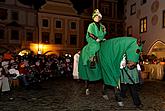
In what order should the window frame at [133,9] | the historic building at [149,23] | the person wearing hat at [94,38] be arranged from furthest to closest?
the window frame at [133,9] < the historic building at [149,23] < the person wearing hat at [94,38]

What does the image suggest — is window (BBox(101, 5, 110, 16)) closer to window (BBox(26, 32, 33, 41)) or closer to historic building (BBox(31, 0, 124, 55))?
historic building (BBox(31, 0, 124, 55))

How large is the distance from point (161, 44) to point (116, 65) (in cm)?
1615

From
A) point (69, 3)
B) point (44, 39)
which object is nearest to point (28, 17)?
point (44, 39)

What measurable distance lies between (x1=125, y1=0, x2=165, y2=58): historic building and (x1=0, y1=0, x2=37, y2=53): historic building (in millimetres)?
11697

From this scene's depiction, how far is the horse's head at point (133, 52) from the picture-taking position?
19.9 ft

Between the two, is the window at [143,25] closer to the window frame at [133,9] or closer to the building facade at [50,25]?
the window frame at [133,9]

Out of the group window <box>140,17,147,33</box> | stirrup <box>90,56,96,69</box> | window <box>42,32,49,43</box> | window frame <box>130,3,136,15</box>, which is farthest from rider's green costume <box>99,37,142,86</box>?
window <box>42,32,49,43</box>

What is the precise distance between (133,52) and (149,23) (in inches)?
724

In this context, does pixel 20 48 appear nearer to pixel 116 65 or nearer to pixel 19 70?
pixel 19 70

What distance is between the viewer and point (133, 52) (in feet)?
20.0

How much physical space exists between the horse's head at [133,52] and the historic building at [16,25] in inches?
940

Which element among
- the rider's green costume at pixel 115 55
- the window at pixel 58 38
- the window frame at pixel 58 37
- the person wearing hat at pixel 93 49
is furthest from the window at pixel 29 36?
the rider's green costume at pixel 115 55

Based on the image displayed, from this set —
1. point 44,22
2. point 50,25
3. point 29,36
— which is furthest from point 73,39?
point 29,36

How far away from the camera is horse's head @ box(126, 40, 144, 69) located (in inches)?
Answer: 238
